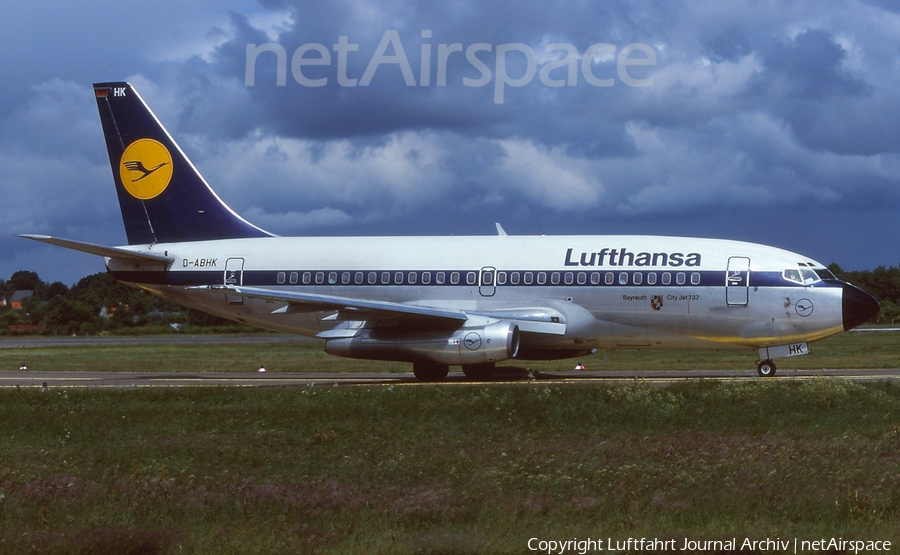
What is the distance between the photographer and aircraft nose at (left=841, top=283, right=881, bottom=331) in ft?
85.8

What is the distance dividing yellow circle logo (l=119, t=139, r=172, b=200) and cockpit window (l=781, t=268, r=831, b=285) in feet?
64.1

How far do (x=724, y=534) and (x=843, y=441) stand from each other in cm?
639

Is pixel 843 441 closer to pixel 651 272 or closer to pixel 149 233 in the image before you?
pixel 651 272

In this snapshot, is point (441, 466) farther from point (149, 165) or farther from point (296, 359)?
point (296, 359)

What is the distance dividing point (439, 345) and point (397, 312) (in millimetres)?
1435

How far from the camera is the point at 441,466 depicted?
1570 centimetres

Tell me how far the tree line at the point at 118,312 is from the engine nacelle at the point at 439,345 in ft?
80.7

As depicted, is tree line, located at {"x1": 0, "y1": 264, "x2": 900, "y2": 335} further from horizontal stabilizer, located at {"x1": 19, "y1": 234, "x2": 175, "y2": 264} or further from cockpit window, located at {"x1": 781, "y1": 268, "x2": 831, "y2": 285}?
cockpit window, located at {"x1": 781, "y1": 268, "x2": 831, "y2": 285}

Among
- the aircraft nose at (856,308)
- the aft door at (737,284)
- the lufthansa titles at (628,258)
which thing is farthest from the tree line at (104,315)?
the aircraft nose at (856,308)

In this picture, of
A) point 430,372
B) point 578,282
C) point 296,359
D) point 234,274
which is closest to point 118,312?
point 296,359

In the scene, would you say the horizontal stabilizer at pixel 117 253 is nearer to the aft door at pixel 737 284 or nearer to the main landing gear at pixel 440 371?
the main landing gear at pixel 440 371

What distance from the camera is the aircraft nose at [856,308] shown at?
26141 millimetres

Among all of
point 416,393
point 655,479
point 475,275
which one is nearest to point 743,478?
point 655,479

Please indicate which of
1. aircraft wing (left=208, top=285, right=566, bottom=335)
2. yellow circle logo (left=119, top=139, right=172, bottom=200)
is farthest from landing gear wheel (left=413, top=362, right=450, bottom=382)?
yellow circle logo (left=119, top=139, right=172, bottom=200)
